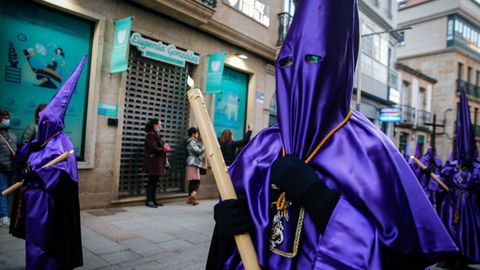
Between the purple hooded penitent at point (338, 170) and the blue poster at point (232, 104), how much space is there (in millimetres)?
8861

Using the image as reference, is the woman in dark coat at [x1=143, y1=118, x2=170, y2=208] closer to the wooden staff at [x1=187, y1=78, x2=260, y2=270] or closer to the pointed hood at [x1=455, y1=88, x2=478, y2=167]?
the pointed hood at [x1=455, y1=88, x2=478, y2=167]

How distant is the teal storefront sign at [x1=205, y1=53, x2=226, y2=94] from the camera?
942cm

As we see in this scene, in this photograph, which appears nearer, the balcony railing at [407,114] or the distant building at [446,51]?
the balcony railing at [407,114]

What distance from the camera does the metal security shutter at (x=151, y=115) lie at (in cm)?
808

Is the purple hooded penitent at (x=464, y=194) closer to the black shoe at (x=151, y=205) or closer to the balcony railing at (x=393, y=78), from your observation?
the black shoe at (x=151, y=205)

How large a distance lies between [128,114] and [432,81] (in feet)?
91.6

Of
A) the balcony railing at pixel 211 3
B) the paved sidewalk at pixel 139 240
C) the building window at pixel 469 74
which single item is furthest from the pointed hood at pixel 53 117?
the building window at pixel 469 74

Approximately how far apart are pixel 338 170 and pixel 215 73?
8386 mm

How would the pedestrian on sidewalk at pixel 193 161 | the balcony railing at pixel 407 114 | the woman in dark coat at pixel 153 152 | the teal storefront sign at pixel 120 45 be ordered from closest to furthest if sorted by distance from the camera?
1. the teal storefront sign at pixel 120 45
2. the woman in dark coat at pixel 153 152
3. the pedestrian on sidewalk at pixel 193 161
4. the balcony railing at pixel 407 114

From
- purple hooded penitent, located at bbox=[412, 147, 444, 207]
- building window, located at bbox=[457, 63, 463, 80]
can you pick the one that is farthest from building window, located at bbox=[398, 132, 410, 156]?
purple hooded penitent, located at bbox=[412, 147, 444, 207]

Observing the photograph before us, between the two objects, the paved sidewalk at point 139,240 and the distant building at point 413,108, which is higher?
the distant building at point 413,108

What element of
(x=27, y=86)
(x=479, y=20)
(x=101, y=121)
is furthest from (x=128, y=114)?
(x=479, y=20)

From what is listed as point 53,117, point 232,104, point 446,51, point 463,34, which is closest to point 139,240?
point 53,117

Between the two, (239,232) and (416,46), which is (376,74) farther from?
(239,232)
